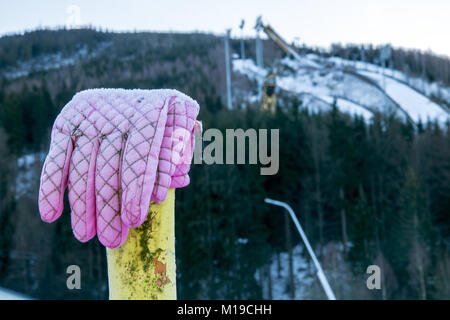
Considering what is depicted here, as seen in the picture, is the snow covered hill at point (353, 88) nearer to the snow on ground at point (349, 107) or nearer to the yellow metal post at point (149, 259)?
the snow on ground at point (349, 107)

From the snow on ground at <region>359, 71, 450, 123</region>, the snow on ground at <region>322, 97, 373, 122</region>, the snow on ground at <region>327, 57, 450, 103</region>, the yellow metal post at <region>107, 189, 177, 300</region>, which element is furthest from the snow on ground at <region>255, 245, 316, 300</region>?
the snow on ground at <region>327, 57, 450, 103</region>

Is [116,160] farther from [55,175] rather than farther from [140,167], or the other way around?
[55,175]

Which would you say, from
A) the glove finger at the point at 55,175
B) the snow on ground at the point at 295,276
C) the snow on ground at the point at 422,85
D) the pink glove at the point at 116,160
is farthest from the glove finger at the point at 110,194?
the snow on ground at the point at 422,85

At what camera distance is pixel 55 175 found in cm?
184

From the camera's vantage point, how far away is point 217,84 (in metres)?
39.8

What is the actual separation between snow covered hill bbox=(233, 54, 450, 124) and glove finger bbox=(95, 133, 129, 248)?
38193 millimetres

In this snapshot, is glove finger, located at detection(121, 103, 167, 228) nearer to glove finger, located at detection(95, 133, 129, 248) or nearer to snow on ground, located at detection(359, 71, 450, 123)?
glove finger, located at detection(95, 133, 129, 248)

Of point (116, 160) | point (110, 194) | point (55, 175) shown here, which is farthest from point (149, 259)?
point (55, 175)

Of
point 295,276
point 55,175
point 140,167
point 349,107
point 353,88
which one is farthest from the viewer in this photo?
point 353,88

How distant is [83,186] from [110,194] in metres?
0.13

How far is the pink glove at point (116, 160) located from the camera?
5.69ft

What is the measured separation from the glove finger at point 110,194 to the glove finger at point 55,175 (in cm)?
17

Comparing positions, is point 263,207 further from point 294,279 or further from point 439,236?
point 439,236

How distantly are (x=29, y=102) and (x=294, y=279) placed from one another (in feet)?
66.9
